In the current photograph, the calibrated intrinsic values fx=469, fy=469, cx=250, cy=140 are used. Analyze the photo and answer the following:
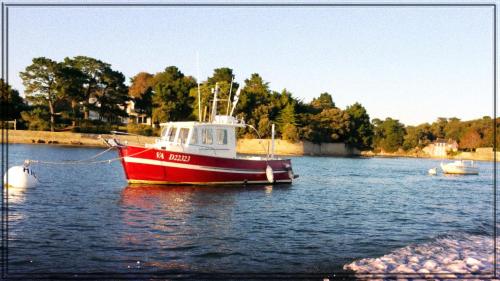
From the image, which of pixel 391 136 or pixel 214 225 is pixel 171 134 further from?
pixel 391 136

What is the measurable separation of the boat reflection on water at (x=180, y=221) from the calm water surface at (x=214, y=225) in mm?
28

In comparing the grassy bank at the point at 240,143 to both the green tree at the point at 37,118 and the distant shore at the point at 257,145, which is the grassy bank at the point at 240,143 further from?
the green tree at the point at 37,118

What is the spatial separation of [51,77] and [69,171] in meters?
45.7

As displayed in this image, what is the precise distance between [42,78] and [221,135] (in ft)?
177

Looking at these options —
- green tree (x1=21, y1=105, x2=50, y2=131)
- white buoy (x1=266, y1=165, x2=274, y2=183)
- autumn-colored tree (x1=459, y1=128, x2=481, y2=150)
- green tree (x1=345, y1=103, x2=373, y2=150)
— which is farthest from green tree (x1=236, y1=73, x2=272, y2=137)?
white buoy (x1=266, y1=165, x2=274, y2=183)

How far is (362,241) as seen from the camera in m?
13.6

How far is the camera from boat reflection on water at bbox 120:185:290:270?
36.8 feet

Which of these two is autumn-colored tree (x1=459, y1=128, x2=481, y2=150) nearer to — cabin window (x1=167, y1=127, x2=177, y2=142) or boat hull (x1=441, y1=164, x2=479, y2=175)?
boat hull (x1=441, y1=164, x2=479, y2=175)

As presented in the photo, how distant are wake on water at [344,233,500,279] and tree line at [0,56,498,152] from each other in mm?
49671

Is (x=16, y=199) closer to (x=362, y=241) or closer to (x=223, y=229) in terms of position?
(x=223, y=229)

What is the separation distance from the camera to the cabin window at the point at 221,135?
26897 millimetres

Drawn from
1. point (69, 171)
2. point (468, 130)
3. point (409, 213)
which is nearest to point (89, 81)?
point (69, 171)

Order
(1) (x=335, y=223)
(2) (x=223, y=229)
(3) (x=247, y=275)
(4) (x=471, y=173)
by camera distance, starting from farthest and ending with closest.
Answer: (4) (x=471, y=173), (1) (x=335, y=223), (2) (x=223, y=229), (3) (x=247, y=275)

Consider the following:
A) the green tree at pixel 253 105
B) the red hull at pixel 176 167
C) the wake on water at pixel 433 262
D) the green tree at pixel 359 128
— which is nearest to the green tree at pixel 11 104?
the green tree at pixel 253 105
